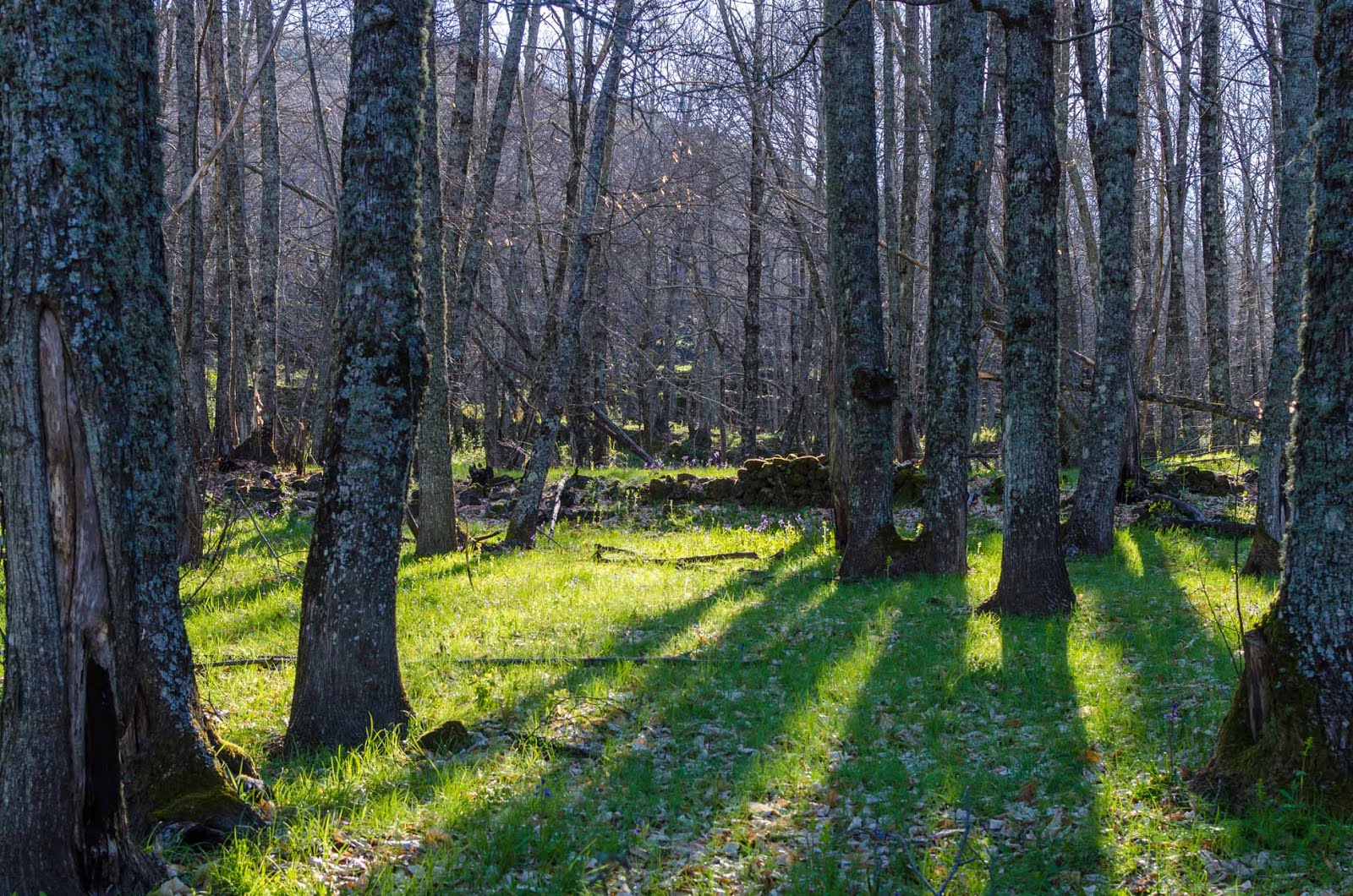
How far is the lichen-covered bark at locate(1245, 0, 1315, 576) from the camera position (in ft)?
32.1

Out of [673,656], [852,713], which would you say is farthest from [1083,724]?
[673,656]

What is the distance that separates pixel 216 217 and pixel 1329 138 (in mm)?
15905

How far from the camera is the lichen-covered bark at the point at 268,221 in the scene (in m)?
18.0

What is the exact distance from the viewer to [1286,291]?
10289 mm

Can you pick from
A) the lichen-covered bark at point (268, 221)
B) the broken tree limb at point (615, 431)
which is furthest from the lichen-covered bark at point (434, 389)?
the broken tree limb at point (615, 431)

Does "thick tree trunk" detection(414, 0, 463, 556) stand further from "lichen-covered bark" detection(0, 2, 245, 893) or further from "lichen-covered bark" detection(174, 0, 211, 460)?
"lichen-covered bark" detection(0, 2, 245, 893)

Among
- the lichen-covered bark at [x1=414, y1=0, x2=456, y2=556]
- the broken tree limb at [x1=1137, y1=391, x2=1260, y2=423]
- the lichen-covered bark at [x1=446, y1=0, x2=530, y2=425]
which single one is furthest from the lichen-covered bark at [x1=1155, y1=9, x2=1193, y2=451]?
the lichen-covered bark at [x1=414, y1=0, x2=456, y2=556]

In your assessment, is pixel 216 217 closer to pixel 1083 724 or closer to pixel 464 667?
pixel 464 667

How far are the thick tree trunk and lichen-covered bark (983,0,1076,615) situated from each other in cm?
583

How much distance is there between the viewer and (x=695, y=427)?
3488cm

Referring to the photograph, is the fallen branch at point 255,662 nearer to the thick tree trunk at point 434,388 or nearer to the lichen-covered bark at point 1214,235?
the thick tree trunk at point 434,388

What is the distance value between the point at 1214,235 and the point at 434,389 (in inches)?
615

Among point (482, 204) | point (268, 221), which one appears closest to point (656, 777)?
point (482, 204)

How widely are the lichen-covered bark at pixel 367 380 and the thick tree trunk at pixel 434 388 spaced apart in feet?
16.0
